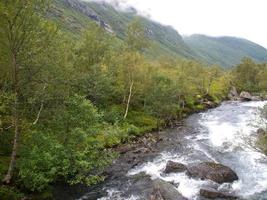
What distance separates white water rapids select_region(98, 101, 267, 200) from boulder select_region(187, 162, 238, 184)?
2.79 feet

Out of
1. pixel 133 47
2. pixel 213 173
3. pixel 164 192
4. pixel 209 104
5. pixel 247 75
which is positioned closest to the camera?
pixel 164 192

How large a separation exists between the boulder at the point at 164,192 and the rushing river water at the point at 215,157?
1615 millimetres

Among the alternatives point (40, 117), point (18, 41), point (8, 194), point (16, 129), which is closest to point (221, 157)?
point (40, 117)

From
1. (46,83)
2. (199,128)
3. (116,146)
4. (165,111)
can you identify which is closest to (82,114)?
(46,83)

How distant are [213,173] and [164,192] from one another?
1020 cm

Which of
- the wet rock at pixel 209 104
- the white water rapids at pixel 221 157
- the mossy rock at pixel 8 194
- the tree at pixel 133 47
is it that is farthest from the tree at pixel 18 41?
the wet rock at pixel 209 104

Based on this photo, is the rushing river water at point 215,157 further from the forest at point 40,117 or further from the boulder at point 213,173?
the forest at point 40,117

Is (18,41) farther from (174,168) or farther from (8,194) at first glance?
(174,168)

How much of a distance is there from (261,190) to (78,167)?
75.7 feet

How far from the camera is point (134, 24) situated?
91938mm

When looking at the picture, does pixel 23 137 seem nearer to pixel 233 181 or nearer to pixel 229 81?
pixel 233 181

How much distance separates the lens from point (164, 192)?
4175 centimetres

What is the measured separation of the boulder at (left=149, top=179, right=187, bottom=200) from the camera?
40750mm

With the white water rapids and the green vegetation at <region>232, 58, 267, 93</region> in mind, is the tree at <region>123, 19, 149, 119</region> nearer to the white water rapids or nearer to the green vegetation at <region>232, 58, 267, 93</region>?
the white water rapids
